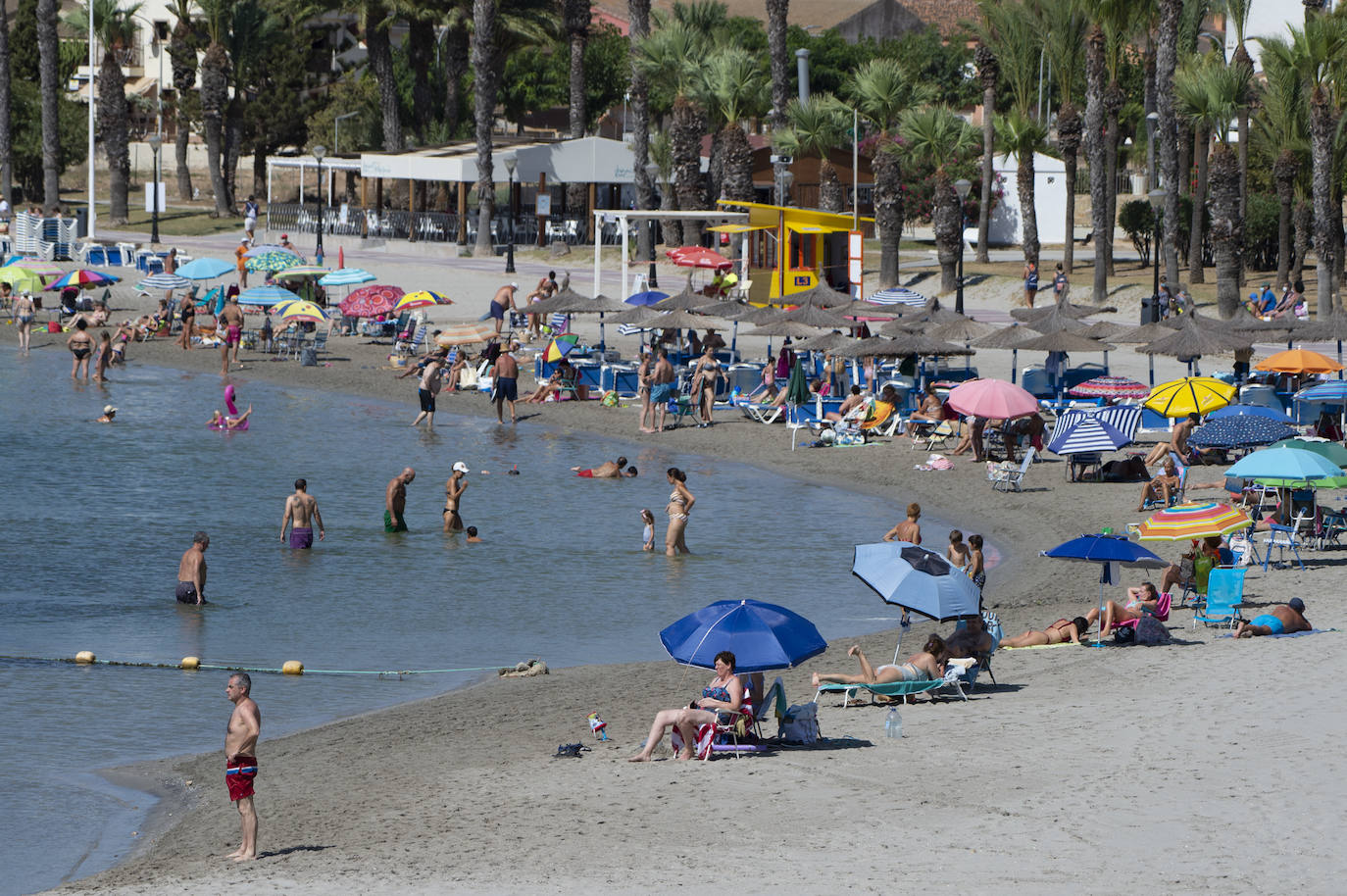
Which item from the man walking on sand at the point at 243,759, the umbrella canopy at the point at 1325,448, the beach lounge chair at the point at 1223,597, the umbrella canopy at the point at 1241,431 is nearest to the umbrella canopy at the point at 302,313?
the umbrella canopy at the point at 1241,431

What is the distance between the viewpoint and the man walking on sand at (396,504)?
23219 millimetres

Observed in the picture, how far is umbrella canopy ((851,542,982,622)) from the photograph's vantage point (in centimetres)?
1465

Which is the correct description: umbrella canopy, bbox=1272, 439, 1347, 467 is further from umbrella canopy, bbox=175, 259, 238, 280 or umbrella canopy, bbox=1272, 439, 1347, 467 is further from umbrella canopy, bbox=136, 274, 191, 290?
umbrella canopy, bbox=136, 274, 191, 290

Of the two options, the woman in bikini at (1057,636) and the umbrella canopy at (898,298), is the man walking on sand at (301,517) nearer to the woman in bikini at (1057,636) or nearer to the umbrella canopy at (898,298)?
the woman in bikini at (1057,636)

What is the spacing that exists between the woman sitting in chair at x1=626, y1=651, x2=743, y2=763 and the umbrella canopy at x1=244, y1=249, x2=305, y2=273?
30726mm

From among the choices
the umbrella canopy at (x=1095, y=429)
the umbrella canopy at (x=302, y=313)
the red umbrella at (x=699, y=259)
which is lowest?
the umbrella canopy at (x=1095, y=429)

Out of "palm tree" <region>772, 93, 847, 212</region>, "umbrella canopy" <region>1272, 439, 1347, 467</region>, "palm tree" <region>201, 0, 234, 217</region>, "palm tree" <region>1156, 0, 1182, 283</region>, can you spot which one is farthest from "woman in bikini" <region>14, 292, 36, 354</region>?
"umbrella canopy" <region>1272, 439, 1347, 467</region>

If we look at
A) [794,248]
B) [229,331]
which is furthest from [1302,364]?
[229,331]

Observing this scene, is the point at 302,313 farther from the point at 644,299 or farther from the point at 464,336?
the point at 644,299

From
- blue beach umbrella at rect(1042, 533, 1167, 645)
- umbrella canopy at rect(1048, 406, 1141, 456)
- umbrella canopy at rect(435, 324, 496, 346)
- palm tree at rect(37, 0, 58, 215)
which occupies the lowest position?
blue beach umbrella at rect(1042, 533, 1167, 645)

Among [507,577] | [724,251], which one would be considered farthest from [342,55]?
[507,577]

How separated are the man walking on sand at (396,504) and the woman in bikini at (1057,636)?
9.35m

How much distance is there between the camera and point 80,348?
122ft

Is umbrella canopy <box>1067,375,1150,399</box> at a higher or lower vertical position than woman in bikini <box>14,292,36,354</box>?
lower
